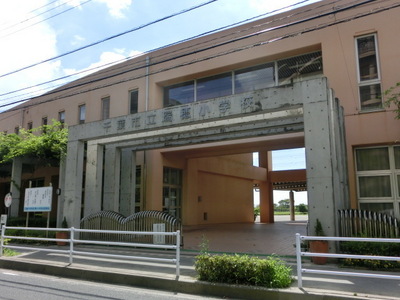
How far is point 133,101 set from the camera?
1762 centimetres

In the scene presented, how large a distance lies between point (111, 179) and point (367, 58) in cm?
1042

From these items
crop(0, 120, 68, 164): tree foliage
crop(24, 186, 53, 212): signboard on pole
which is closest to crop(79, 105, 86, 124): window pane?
crop(0, 120, 68, 164): tree foliage

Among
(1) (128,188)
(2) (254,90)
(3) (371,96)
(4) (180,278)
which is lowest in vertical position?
(4) (180,278)

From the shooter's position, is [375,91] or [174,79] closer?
[375,91]

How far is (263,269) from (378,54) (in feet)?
29.8

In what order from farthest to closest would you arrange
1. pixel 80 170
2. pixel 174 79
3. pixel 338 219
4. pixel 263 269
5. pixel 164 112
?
pixel 174 79, pixel 80 170, pixel 164 112, pixel 338 219, pixel 263 269

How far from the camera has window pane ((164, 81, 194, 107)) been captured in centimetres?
1644

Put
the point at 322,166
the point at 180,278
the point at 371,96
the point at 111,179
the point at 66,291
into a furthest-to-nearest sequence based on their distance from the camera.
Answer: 1. the point at 111,179
2. the point at 371,96
3. the point at 322,166
4. the point at 180,278
5. the point at 66,291

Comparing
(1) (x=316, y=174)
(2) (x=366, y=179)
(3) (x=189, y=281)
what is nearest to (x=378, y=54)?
(2) (x=366, y=179)

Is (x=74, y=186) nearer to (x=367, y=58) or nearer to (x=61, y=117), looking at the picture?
A: (x=61, y=117)

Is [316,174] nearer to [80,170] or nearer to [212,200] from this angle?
[80,170]

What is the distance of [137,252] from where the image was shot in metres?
10.0

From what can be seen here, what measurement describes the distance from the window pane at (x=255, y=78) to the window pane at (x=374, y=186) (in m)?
5.19

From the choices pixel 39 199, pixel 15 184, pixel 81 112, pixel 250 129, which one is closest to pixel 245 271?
pixel 250 129
